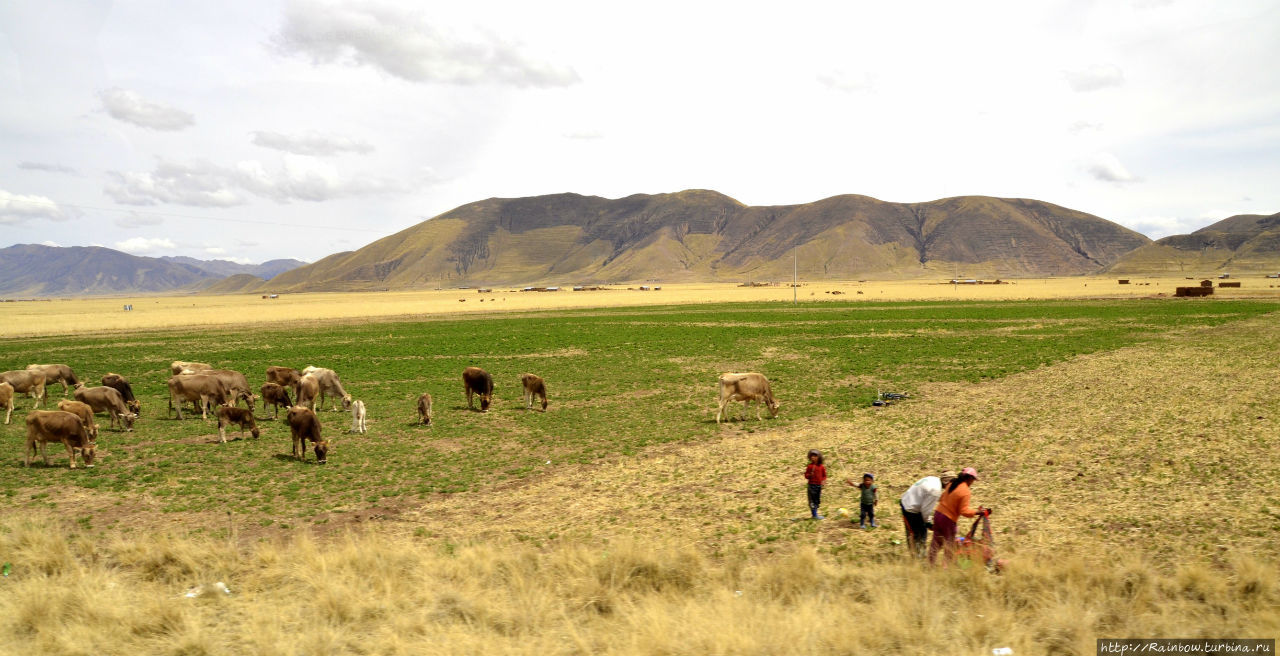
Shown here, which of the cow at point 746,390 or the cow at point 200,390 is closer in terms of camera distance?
the cow at point 746,390

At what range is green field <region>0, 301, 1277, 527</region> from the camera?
616 inches

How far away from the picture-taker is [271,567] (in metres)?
9.88

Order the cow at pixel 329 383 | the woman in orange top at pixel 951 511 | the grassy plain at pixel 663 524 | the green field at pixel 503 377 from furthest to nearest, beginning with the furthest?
1. the cow at pixel 329 383
2. the green field at pixel 503 377
3. the woman in orange top at pixel 951 511
4. the grassy plain at pixel 663 524

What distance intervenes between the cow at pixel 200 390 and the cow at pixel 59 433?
5.58 m

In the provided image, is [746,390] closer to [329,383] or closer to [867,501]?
[867,501]

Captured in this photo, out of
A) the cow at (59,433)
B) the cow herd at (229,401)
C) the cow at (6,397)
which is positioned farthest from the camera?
the cow at (6,397)

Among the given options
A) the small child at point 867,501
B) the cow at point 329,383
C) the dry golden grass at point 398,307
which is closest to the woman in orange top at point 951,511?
the small child at point 867,501

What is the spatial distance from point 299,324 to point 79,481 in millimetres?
62299

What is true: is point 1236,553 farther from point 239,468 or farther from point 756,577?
point 239,468

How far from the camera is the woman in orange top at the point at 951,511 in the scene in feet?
29.2

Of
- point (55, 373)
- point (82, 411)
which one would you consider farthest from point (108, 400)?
point (55, 373)

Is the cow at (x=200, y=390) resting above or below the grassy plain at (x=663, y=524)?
above

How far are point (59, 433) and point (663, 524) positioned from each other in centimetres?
1633

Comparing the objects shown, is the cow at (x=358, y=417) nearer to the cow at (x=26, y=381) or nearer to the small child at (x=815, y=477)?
the small child at (x=815, y=477)
